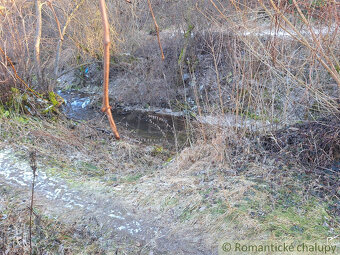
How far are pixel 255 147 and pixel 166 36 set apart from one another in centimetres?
1117

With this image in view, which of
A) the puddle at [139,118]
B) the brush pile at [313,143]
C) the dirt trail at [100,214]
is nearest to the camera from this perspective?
the dirt trail at [100,214]

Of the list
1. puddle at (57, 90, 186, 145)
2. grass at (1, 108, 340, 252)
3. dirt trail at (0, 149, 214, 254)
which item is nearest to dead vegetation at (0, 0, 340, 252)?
grass at (1, 108, 340, 252)

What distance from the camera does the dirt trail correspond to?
3.40 meters

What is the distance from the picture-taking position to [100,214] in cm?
395

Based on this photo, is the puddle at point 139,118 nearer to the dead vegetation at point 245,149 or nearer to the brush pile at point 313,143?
the dead vegetation at point 245,149

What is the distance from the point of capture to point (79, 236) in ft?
11.8

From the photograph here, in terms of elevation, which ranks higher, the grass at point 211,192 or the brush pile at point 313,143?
the brush pile at point 313,143

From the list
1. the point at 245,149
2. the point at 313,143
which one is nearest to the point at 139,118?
the point at 245,149

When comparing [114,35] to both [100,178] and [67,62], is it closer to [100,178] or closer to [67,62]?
[67,62]

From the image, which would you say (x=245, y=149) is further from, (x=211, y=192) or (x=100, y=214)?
(x=100, y=214)

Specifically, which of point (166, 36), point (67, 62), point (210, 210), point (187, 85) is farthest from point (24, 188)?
point (67, 62)

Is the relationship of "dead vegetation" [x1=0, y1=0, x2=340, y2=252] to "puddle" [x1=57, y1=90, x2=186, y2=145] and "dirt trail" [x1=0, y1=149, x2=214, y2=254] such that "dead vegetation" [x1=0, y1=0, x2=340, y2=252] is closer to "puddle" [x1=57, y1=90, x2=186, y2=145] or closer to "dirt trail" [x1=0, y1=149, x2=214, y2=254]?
"dirt trail" [x1=0, y1=149, x2=214, y2=254]

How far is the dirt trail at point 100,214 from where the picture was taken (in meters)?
3.40

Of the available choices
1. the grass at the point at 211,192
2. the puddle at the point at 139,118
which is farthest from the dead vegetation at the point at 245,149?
the puddle at the point at 139,118
